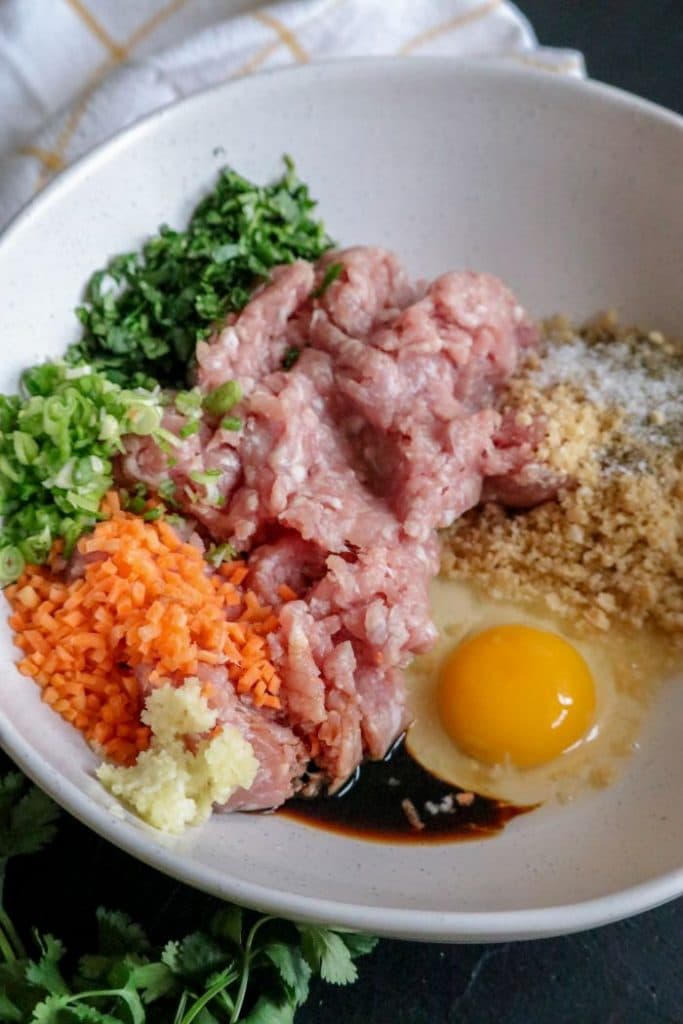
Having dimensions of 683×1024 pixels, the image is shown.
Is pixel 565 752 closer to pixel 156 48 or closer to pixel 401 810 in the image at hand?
pixel 401 810

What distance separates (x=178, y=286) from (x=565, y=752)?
240cm

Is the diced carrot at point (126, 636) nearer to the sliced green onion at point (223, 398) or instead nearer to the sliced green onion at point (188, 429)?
the sliced green onion at point (188, 429)

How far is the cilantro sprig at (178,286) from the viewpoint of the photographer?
409 cm

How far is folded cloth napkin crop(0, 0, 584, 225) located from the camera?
4.52 metres

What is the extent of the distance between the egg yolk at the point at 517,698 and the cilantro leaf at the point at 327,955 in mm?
904

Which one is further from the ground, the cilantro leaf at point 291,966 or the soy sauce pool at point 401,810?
the soy sauce pool at point 401,810

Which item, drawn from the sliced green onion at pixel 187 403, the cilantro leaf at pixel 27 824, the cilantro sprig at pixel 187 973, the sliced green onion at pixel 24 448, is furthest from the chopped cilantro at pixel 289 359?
the cilantro sprig at pixel 187 973

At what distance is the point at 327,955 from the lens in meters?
3.07

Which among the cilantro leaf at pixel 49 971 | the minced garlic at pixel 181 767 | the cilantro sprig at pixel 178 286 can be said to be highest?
the cilantro sprig at pixel 178 286

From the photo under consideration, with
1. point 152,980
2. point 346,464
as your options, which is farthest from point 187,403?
point 152,980

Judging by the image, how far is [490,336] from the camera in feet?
13.4

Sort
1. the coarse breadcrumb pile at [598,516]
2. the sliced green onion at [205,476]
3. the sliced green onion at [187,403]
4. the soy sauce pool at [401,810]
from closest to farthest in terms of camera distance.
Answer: the soy sauce pool at [401,810]
the sliced green onion at [205,476]
the sliced green onion at [187,403]
the coarse breadcrumb pile at [598,516]

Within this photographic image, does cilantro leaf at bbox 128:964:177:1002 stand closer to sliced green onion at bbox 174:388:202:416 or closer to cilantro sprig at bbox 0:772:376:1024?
cilantro sprig at bbox 0:772:376:1024

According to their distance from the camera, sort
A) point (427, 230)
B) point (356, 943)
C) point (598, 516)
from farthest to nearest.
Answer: point (427, 230) < point (598, 516) < point (356, 943)
